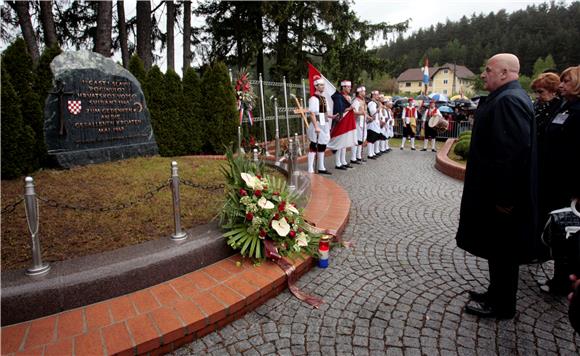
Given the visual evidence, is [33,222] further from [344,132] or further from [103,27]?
[103,27]

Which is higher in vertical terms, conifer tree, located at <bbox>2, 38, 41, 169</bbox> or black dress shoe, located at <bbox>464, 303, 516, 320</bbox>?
conifer tree, located at <bbox>2, 38, 41, 169</bbox>

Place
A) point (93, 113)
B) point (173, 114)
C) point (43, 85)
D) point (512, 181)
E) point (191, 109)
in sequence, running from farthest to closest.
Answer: point (191, 109)
point (173, 114)
point (93, 113)
point (43, 85)
point (512, 181)

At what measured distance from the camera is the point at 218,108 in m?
9.85

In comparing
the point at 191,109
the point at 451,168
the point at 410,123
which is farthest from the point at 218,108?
the point at 410,123

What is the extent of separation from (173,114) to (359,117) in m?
5.59

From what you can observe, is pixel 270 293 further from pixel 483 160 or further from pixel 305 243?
pixel 483 160

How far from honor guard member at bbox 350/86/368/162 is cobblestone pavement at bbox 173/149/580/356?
5844 mm

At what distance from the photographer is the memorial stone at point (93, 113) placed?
6.52 m

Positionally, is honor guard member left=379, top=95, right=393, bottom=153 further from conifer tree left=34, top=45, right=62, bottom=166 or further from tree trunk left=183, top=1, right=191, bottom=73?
conifer tree left=34, top=45, right=62, bottom=166

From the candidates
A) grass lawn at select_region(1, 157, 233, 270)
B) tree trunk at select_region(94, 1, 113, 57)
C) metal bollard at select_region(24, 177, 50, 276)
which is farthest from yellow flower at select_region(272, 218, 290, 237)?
tree trunk at select_region(94, 1, 113, 57)

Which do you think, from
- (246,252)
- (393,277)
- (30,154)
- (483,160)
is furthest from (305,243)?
(30,154)

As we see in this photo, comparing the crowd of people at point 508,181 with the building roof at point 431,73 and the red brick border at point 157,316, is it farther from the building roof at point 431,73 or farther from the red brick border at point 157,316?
the building roof at point 431,73

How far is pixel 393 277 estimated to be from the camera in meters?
3.70

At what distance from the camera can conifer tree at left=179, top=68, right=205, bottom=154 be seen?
939 cm
